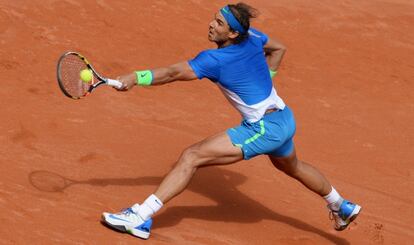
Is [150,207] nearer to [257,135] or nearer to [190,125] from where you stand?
[257,135]

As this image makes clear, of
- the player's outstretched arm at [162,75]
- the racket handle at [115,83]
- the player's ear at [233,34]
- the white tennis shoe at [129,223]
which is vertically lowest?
the white tennis shoe at [129,223]

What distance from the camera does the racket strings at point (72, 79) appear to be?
6.66 meters

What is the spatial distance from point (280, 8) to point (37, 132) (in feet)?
16.7

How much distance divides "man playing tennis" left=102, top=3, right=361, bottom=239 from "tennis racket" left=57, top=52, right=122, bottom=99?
357mm

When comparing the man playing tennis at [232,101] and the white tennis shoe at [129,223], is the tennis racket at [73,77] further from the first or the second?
the white tennis shoe at [129,223]

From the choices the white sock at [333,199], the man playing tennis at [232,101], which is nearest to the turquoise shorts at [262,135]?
the man playing tennis at [232,101]

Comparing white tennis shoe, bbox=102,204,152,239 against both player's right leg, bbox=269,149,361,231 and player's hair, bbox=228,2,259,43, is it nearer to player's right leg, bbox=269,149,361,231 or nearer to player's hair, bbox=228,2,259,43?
player's right leg, bbox=269,149,361,231

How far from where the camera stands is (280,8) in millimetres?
12406

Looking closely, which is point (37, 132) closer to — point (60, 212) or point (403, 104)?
point (60, 212)

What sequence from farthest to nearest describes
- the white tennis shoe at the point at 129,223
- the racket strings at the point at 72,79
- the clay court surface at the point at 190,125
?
the clay court surface at the point at 190,125 → the racket strings at the point at 72,79 → the white tennis shoe at the point at 129,223

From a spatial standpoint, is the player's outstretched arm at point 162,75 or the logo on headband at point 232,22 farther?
the logo on headband at point 232,22

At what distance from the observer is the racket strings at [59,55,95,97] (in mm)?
6660

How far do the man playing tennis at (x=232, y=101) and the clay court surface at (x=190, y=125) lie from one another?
31 cm

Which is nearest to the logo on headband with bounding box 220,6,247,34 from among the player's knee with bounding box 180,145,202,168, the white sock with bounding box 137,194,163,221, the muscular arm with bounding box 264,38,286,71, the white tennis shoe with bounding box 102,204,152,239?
the muscular arm with bounding box 264,38,286,71
